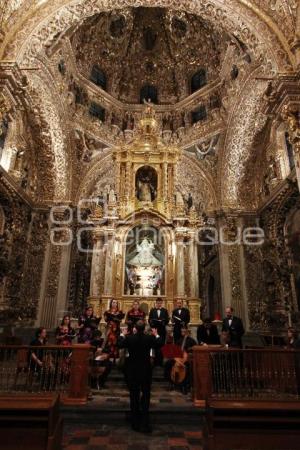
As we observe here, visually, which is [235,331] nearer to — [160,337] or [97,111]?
[160,337]

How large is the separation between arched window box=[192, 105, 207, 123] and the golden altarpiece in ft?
8.16

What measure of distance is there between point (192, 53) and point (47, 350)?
17.4 m

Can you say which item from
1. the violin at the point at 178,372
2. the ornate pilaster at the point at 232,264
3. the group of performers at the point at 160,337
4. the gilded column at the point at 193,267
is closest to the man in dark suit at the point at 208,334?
the group of performers at the point at 160,337

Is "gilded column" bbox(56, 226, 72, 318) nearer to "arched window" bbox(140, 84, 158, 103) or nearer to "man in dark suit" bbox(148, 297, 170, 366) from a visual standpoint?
"man in dark suit" bbox(148, 297, 170, 366)

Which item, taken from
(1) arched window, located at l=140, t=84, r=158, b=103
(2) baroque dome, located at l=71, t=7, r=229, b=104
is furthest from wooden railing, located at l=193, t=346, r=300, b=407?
(1) arched window, located at l=140, t=84, r=158, b=103

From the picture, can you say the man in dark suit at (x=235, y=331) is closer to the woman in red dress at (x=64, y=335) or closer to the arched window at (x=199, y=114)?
the woman in red dress at (x=64, y=335)

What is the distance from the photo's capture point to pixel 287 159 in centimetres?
1159

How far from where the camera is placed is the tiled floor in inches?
154

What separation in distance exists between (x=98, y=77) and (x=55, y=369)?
53.7ft

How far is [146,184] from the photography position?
51.9ft

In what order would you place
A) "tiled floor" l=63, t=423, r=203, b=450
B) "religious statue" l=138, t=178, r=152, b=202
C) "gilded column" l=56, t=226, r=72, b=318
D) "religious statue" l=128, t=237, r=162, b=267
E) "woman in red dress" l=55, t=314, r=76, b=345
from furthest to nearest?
"religious statue" l=138, t=178, r=152, b=202, "religious statue" l=128, t=237, r=162, b=267, "gilded column" l=56, t=226, r=72, b=318, "woman in red dress" l=55, t=314, r=76, b=345, "tiled floor" l=63, t=423, r=203, b=450

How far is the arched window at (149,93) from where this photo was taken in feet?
61.6

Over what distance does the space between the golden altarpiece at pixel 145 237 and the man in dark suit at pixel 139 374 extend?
7.91m

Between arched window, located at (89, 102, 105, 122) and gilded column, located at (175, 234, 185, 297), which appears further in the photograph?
arched window, located at (89, 102, 105, 122)
